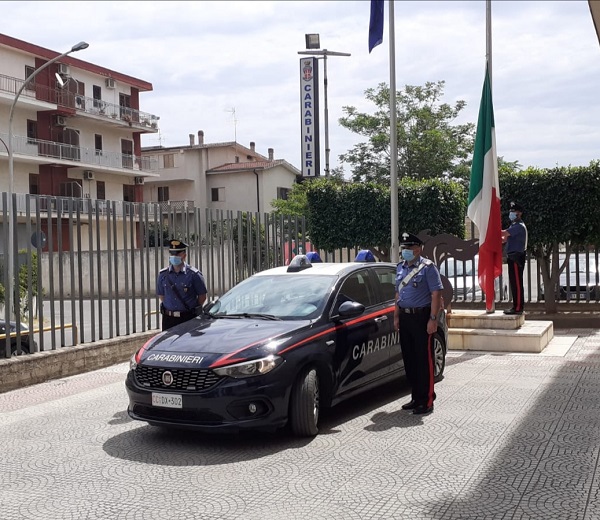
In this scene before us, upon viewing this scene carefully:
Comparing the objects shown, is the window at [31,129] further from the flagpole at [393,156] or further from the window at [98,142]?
the flagpole at [393,156]

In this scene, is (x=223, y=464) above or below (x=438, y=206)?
below

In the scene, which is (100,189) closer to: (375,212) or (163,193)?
(163,193)

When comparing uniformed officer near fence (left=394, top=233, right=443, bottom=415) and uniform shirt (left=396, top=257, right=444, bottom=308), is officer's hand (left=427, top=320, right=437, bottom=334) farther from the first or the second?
uniform shirt (left=396, top=257, right=444, bottom=308)

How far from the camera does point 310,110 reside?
88.8 feet

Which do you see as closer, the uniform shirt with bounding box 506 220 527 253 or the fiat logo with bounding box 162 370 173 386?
the fiat logo with bounding box 162 370 173 386

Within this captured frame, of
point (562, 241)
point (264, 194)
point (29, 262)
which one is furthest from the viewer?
point (264, 194)

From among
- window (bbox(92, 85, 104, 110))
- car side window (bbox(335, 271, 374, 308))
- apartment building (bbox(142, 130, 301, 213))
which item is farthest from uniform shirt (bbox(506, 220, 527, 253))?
apartment building (bbox(142, 130, 301, 213))

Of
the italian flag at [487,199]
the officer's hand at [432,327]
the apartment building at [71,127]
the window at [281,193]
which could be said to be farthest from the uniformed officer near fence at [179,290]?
the window at [281,193]

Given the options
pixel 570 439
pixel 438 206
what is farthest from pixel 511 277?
pixel 570 439

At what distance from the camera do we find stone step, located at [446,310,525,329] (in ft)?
39.8

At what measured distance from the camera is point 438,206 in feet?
57.2

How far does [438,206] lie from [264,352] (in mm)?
11628

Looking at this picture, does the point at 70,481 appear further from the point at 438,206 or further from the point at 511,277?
the point at 438,206

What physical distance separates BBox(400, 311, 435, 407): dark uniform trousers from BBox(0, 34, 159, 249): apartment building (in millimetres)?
34825
